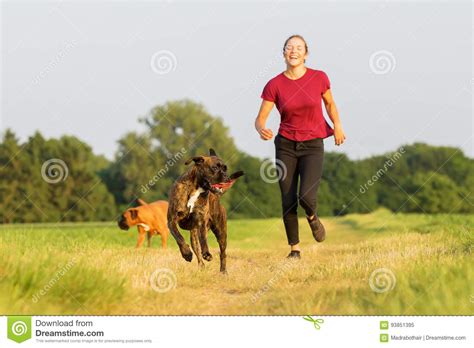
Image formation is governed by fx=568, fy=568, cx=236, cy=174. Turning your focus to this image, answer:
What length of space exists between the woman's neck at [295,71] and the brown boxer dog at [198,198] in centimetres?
158

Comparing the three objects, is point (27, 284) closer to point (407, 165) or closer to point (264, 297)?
point (264, 297)

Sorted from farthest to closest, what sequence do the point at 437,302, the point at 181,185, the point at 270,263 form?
the point at 270,263 < the point at 181,185 < the point at 437,302

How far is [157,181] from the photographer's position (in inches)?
1686

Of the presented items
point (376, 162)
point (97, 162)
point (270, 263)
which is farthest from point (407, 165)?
point (270, 263)

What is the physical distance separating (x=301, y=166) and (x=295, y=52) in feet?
5.37

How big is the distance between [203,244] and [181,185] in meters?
0.94

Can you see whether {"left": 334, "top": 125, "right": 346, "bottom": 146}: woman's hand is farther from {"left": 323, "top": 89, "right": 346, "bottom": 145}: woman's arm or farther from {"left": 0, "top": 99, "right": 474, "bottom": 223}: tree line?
{"left": 0, "top": 99, "right": 474, "bottom": 223}: tree line

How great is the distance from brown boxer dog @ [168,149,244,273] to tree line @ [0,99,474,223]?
1315 inches

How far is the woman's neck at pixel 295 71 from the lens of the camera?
8.01 metres

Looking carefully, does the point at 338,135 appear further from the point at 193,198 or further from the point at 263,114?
the point at 193,198

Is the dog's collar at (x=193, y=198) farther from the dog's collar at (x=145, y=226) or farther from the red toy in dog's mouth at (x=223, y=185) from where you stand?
the dog's collar at (x=145, y=226)

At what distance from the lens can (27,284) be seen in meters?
5.82

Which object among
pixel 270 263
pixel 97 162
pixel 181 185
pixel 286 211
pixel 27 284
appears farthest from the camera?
pixel 97 162
